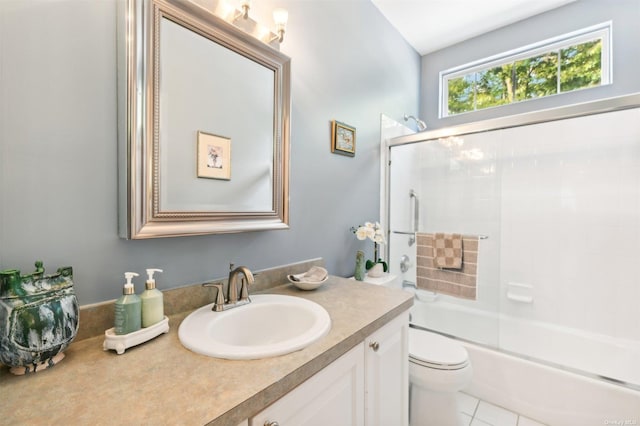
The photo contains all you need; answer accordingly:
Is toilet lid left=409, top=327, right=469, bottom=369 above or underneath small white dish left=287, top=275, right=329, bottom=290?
underneath

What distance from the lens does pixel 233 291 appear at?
105 cm

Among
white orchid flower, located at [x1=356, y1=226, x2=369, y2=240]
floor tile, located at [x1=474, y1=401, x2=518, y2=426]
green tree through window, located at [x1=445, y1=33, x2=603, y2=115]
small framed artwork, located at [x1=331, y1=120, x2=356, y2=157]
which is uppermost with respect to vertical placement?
green tree through window, located at [x1=445, y1=33, x2=603, y2=115]

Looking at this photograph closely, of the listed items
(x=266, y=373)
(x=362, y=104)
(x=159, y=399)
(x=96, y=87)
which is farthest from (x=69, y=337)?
(x=362, y=104)

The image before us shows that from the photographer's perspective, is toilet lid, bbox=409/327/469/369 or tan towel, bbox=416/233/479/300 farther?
tan towel, bbox=416/233/479/300

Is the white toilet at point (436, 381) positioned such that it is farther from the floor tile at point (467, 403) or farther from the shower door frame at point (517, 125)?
the shower door frame at point (517, 125)

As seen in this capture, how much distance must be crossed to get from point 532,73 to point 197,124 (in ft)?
9.41

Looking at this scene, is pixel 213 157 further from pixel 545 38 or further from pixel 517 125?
pixel 545 38

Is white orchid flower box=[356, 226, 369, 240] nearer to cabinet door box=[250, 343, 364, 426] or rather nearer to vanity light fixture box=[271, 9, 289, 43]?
cabinet door box=[250, 343, 364, 426]

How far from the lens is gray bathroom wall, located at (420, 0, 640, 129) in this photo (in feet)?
6.59

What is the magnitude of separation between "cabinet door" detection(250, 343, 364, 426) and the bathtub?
52.4 inches

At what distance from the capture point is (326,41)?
1.69 m

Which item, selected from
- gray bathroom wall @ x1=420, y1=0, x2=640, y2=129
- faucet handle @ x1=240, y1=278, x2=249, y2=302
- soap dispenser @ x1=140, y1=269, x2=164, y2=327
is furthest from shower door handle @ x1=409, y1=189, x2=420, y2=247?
soap dispenser @ x1=140, y1=269, x2=164, y2=327

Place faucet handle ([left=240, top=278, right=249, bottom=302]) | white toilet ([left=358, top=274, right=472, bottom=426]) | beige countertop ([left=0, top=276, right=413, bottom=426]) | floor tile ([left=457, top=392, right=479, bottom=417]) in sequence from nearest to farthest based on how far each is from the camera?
1. beige countertop ([left=0, top=276, right=413, bottom=426])
2. faucet handle ([left=240, top=278, right=249, bottom=302])
3. white toilet ([left=358, top=274, right=472, bottom=426])
4. floor tile ([left=457, top=392, right=479, bottom=417])

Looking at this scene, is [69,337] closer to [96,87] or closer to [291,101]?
[96,87]
